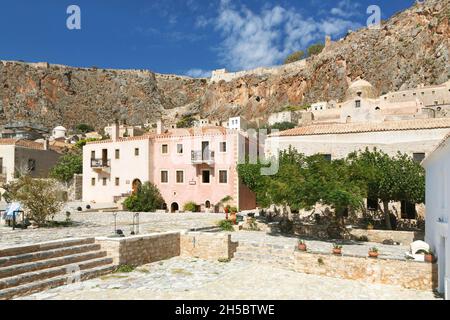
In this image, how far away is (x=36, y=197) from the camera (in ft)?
65.3

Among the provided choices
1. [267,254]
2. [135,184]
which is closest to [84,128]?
[135,184]

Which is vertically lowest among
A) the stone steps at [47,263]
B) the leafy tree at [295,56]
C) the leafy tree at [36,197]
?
the stone steps at [47,263]

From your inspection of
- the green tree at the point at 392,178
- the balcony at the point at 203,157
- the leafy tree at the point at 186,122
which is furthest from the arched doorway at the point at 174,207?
the leafy tree at the point at 186,122

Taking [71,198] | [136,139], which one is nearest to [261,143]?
[136,139]

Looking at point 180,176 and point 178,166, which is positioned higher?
point 178,166

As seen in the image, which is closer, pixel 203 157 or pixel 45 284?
pixel 45 284

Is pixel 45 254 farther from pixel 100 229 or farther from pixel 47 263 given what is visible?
pixel 100 229

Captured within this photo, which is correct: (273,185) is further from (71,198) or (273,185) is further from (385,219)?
(71,198)

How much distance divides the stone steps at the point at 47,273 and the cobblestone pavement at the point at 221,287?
0.63 meters

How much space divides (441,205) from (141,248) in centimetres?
1081

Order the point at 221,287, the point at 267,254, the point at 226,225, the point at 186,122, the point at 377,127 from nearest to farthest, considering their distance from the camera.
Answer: the point at 221,287
the point at 267,254
the point at 226,225
the point at 377,127
the point at 186,122

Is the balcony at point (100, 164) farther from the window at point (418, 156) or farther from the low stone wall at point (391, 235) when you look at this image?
the window at point (418, 156)

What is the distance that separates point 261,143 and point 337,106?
35591 mm

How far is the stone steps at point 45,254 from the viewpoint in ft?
36.8
